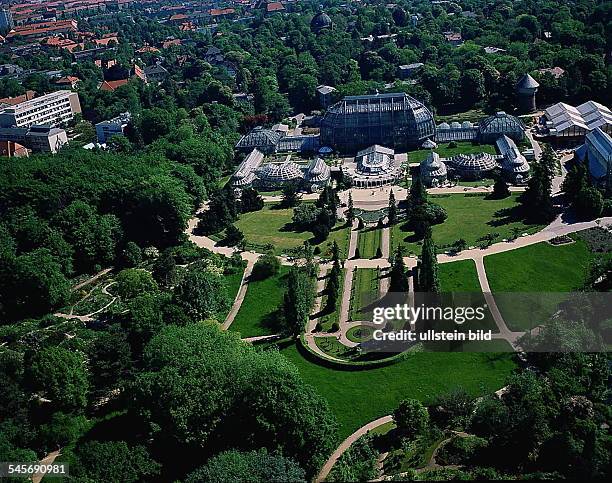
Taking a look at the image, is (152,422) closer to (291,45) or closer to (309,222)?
(309,222)

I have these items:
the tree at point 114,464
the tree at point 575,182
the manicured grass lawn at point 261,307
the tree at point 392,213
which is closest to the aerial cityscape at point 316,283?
the tree at point 114,464

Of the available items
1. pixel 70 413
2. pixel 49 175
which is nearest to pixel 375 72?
pixel 49 175

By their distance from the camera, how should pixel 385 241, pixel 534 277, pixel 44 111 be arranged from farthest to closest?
pixel 44 111 < pixel 385 241 < pixel 534 277

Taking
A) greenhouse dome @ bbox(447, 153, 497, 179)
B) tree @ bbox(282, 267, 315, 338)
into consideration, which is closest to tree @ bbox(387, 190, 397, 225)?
greenhouse dome @ bbox(447, 153, 497, 179)

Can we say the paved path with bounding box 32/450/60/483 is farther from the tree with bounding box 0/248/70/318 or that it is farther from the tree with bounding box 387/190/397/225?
the tree with bounding box 387/190/397/225

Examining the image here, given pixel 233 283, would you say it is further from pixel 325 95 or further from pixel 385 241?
pixel 325 95

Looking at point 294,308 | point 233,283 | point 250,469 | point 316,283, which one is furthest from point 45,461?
point 316,283
